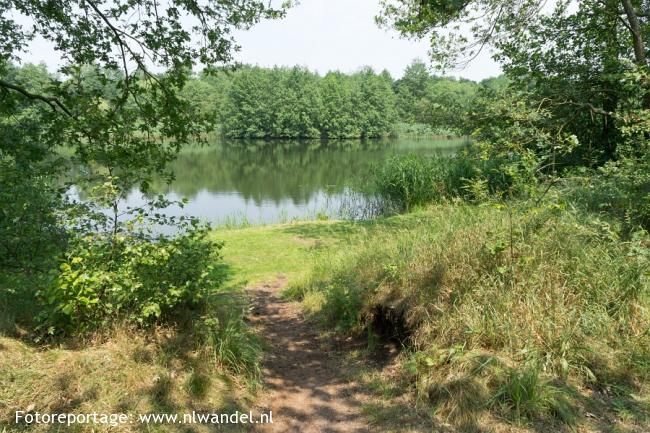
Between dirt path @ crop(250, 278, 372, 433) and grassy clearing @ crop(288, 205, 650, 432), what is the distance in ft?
1.09

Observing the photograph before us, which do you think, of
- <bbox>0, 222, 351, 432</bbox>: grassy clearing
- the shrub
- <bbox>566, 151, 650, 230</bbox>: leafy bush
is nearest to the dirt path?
<bbox>0, 222, 351, 432</bbox>: grassy clearing

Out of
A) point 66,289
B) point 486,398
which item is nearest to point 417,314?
point 486,398

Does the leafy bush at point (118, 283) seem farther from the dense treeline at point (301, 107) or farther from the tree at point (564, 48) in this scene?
the dense treeline at point (301, 107)

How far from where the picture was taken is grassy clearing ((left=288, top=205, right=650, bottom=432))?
3.13 m

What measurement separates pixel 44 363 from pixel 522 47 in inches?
417

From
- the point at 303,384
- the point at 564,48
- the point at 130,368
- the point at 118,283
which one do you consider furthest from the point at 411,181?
the point at 130,368

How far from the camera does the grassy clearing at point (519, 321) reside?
313 centimetres

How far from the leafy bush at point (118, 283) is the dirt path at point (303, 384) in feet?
3.86

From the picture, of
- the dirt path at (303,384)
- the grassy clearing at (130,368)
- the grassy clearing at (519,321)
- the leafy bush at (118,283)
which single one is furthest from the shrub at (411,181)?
the leafy bush at (118,283)

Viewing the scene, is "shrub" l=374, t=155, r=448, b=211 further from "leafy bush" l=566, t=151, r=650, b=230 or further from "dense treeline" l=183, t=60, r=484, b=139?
"dense treeline" l=183, t=60, r=484, b=139

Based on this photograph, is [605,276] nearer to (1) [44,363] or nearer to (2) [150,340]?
(2) [150,340]

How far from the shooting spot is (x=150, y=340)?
368 cm

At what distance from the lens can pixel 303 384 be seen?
4.13 m

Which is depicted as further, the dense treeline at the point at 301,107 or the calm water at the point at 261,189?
the dense treeline at the point at 301,107
